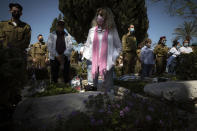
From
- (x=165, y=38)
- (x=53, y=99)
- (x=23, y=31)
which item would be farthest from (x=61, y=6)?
(x=53, y=99)

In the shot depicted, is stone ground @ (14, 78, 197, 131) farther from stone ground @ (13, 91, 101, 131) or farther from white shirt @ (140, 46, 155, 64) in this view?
white shirt @ (140, 46, 155, 64)

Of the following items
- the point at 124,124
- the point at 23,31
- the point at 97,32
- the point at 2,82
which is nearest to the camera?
the point at 2,82

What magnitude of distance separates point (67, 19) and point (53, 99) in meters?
15.6

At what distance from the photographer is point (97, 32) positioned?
4605 millimetres

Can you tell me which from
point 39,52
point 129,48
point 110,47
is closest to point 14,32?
point 110,47

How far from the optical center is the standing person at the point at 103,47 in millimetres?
4469

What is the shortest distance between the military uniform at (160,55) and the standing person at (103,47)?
6.19 metres

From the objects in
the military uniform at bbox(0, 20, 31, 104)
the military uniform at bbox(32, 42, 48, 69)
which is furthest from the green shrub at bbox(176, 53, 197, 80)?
the military uniform at bbox(32, 42, 48, 69)

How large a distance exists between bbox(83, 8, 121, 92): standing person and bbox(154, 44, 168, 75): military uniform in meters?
6.19

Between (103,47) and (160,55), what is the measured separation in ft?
22.1

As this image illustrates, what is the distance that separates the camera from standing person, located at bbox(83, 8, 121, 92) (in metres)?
4.47

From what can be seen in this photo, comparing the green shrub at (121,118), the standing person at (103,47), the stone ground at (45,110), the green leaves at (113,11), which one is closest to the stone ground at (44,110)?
the stone ground at (45,110)

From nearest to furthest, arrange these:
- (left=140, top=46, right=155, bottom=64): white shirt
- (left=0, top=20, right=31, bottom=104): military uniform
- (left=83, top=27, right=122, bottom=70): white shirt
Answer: (left=0, top=20, right=31, bottom=104): military uniform → (left=83, top=27, right=122, bottom=70): white shirt → (left=140, top=46, right=155, bottom=64): white shirt

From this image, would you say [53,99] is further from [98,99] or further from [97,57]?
[97,57]
